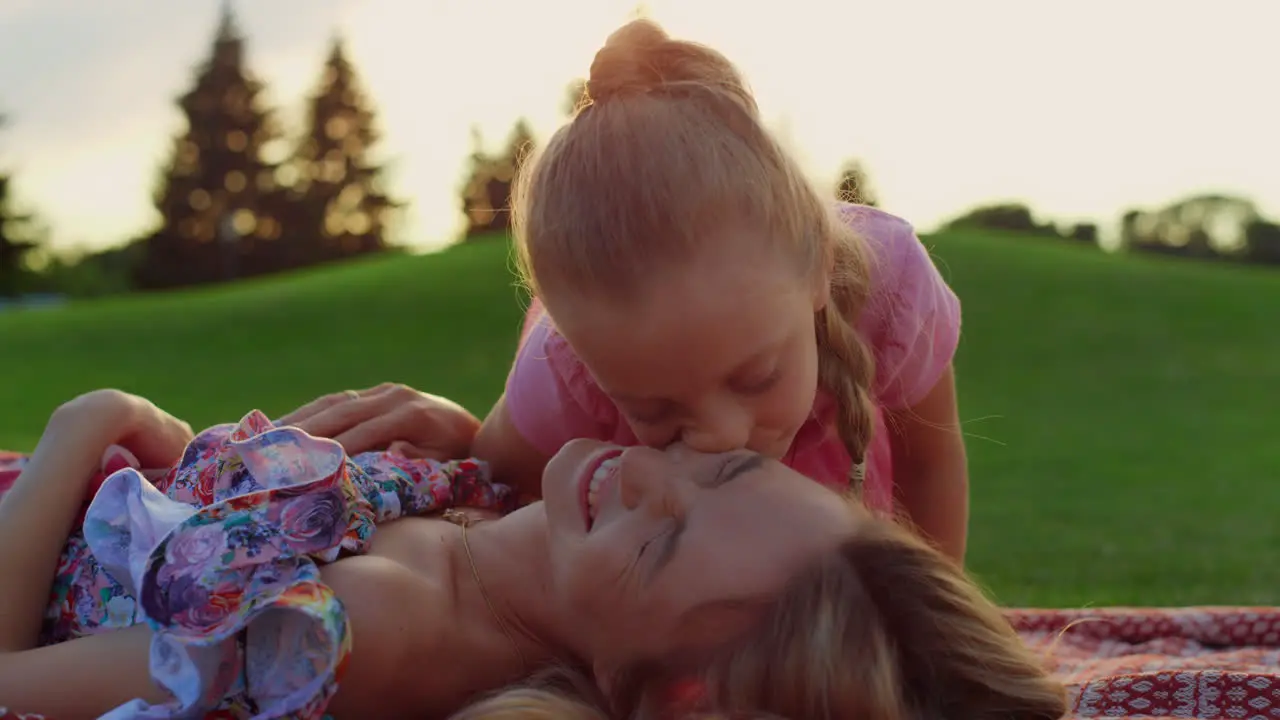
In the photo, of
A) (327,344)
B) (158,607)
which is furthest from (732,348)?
(327,344)

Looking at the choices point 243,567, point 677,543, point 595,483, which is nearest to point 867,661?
point 677,543

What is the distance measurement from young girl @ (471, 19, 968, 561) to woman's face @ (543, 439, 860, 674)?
0.11m

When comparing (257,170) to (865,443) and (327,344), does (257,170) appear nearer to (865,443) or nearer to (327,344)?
(327,344)

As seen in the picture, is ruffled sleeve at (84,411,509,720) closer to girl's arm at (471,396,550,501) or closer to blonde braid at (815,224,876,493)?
girl's arm at (471,396,550,501)

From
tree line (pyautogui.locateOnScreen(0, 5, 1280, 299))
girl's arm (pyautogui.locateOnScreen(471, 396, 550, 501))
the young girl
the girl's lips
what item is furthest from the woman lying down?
tree line (pyautogui.locateOnScreen(0, 5, 1280, 299))

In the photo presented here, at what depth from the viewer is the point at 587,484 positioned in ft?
7.04

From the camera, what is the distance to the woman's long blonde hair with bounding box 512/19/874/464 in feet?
6.70

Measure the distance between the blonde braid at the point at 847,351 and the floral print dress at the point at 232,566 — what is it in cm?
87

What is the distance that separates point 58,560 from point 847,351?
152 centimetres

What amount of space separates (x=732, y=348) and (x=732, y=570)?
35 centimetres

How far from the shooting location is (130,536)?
2.09m

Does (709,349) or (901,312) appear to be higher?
(709,349)

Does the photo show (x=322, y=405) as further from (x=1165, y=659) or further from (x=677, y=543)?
(x=1165, y=659)

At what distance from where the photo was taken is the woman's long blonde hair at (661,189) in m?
2.04
